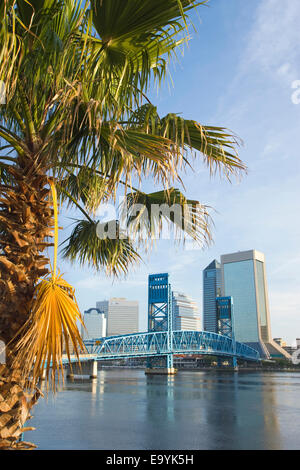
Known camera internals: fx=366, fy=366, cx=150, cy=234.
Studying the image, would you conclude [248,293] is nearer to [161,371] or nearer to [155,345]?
[155,345]

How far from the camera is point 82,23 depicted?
3.50 meters

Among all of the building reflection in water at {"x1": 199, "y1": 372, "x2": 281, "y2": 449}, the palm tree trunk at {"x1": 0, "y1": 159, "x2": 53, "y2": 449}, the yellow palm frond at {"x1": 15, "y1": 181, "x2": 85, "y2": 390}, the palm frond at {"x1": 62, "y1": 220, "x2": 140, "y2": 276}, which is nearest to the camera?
the yellow palm frond at {"x1": 15, "y1": 181, "x2": 85, "y2": 390}

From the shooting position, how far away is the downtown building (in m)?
174

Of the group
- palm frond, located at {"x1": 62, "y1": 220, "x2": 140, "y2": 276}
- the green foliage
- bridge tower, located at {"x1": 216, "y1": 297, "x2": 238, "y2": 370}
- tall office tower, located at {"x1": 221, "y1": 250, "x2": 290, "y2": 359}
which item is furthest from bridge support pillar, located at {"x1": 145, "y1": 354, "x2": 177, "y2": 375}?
tall office tower, located at {"x1": 221, "y1": 250, "x2": 290, "y2": 359}

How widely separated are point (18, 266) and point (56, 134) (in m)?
1.44

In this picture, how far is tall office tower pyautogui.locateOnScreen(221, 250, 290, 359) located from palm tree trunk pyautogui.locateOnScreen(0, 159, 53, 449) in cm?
17680

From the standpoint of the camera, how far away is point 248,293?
178250 mm

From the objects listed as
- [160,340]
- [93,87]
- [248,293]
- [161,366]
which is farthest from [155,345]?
[248,293]

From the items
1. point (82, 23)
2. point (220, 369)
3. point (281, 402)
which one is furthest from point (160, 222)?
point (220, 369)

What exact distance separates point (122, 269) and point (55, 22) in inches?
141

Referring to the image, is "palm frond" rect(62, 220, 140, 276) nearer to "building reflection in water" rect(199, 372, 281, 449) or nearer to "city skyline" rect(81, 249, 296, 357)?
"building reflection in water" rect(199, 372, 281, 449)

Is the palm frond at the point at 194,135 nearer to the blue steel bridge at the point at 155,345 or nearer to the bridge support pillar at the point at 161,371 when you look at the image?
the blue steel bridge at the point at 155,345

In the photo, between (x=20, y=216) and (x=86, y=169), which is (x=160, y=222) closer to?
(x=86, y=169)

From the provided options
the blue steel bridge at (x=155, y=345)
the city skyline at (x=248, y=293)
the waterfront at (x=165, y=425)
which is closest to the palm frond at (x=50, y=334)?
the waterfront at (x=165, y=425)
